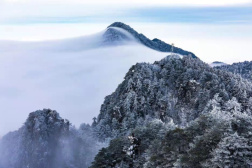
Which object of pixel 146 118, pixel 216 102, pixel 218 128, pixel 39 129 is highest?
pixel 218 128

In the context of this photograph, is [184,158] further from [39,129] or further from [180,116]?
[39,129]

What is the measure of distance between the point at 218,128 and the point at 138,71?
9206 centimetres

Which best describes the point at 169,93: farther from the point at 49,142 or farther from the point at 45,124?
the point at 49,142

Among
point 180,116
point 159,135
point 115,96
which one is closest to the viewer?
point 159,135

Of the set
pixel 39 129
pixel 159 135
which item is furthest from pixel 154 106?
pixel 159 135

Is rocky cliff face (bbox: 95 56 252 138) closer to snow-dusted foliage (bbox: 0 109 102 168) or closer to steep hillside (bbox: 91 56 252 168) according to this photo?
steep hillside (bbox: 91 56 252 168)

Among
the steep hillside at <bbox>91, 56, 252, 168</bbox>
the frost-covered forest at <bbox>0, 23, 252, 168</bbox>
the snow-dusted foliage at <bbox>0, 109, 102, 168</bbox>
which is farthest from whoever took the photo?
the snow-dusted foliage at <bbox>0, 109, 102, 168</bbox>

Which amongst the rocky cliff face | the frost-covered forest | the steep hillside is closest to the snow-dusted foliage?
the frost-covered forest

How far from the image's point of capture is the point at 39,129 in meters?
146

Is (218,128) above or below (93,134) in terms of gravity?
above

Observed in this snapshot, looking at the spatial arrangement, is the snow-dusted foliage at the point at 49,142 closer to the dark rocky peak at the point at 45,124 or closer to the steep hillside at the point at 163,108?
the dark rocky peak at the point at 45,124

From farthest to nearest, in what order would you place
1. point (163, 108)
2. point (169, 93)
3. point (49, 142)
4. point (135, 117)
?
1. point (49, 142)
2. point (169, 93)
3. point (135, 117)
4. point (163, 108)

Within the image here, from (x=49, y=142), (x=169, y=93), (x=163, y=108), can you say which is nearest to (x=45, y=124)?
(x=49, y=142)

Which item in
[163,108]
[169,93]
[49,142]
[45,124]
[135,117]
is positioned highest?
[169,93]
